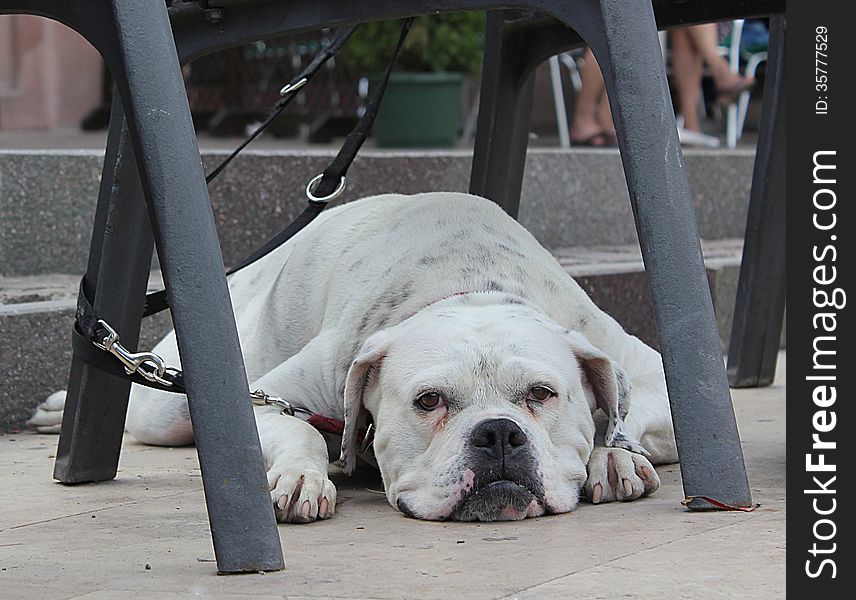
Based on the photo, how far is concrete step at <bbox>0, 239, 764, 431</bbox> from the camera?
3227 millimetres

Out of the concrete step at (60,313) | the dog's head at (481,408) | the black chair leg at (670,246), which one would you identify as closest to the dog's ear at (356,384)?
the dog's head at (481,408)

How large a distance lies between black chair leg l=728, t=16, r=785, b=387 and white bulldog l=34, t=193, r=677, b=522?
3.22 ft

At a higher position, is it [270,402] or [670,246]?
[670,246]

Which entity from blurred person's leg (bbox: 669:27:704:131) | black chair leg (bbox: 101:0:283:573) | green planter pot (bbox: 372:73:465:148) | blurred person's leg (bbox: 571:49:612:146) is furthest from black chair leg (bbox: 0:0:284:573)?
blurred person's leg (bbox: 669:27:704:131)

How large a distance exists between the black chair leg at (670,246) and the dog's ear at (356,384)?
48 cm

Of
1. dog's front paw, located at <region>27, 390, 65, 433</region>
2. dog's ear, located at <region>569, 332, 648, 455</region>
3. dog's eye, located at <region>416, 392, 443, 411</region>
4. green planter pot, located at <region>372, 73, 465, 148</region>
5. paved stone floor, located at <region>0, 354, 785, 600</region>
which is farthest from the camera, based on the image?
green planter pot, located at <region>372, 73, 465, 148</region>

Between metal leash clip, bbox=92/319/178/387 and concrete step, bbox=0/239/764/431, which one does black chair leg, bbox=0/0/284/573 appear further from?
concrete step, bbox=0/239/764/431

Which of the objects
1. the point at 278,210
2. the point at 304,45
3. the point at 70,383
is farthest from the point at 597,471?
the point at 304,45

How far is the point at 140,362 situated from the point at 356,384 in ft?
1.27

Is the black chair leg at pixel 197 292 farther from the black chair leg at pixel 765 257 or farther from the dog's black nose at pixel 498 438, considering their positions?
the black chair leg at pixel 765 257

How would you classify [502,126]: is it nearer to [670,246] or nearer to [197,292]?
[670,246]

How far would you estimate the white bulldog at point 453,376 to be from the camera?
2.19 meters

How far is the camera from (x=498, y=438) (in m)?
2.16

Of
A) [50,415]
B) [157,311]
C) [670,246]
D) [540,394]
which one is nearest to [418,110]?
[50,415]
